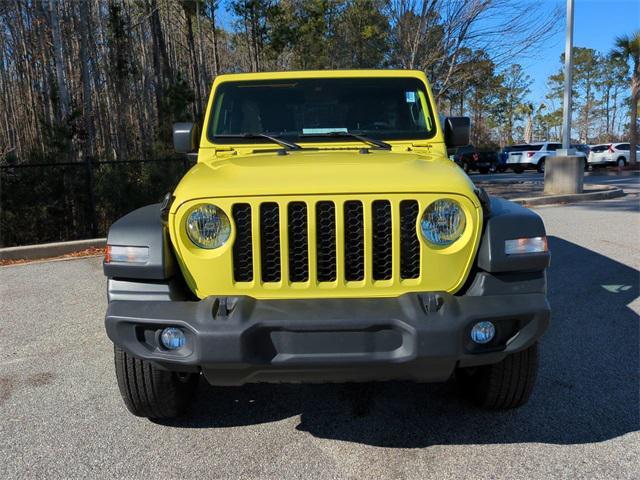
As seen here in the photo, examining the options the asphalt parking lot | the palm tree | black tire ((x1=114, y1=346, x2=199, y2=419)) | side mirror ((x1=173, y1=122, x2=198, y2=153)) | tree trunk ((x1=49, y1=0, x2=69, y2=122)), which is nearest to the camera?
the asphalt parking lot

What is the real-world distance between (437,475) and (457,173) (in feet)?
4.79

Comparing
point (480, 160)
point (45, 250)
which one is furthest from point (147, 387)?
point (480, 160)

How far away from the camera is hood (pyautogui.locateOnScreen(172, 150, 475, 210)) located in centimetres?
246

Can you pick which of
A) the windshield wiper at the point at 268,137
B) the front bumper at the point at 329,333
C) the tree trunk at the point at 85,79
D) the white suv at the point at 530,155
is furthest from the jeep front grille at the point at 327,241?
the white suv at the point at 530,155

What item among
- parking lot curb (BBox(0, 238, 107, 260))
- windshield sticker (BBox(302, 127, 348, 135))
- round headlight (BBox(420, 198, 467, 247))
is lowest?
parking lot curb (BBox(0, 238, 107, 260))

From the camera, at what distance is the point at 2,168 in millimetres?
8422

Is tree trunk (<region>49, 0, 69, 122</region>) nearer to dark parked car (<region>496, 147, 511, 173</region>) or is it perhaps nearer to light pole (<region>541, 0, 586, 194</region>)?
light pole (<region>541, 0, 586, 194</region>)

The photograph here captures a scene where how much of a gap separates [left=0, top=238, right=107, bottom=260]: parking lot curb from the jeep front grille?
6555 millimetres

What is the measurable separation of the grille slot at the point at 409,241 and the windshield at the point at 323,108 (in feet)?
4.23

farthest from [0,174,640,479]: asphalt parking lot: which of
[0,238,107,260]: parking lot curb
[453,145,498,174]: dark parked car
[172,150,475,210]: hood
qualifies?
[453,145,498,174]: dark parked car

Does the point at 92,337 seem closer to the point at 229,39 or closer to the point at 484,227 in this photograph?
the point at 484,227

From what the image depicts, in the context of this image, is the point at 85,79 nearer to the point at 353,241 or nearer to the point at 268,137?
the point at 268,137

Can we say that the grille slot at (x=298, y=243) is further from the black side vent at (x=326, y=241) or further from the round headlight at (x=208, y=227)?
the round headlight at (x=208, y=227)

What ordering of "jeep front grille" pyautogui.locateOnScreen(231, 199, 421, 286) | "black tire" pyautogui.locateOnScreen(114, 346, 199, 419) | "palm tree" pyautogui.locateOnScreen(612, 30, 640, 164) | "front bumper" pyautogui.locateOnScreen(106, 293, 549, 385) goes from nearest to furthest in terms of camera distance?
"front bumper" pyautogui.locateOnScreen(106, 293, 549, 385), "jeep front grille" pyautogui.locateOnScreen(231, 199, 421, 286), "black tire" pyautogui.locateOnScreen(114, 346, 199, 419), "palm tree" pyautogui.locateOnScreen(612, 30, 640, 164)
